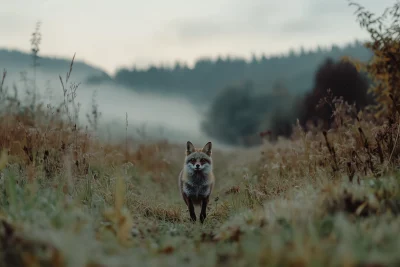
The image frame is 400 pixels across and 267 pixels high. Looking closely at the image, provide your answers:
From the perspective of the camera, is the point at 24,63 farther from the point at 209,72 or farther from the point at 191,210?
the point at 209,72

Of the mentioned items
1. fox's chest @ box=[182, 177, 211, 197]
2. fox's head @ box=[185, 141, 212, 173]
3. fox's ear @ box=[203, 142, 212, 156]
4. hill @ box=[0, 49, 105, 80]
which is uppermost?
hill @ box=[0, 49, 105, 80]

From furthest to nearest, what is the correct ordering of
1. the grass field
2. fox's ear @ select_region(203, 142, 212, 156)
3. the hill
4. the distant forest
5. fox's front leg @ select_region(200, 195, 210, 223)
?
the distant forest → the hill → fox's ear @ select_region(203, 142, 212, 156) → fox's front leg @ select_region(200, 195, 210, 223) → the grass field

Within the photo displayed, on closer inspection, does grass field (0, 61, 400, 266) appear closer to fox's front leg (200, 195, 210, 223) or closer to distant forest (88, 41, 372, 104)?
fox's front leg (200, 195, 210, 223)

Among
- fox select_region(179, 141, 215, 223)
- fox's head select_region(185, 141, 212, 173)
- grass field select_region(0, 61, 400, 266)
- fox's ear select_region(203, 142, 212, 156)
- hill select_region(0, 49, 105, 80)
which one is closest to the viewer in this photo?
grass field select_region(0, 61, 400, 266)

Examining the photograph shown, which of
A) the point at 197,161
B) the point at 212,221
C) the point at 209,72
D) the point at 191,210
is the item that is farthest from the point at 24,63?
the point at 209,72

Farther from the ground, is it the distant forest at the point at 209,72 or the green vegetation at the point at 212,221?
the distant forest at the point at 209,72

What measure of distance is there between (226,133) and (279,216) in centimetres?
5683

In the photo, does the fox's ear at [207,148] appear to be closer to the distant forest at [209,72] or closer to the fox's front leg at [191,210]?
the fox's front leg at [191,210]

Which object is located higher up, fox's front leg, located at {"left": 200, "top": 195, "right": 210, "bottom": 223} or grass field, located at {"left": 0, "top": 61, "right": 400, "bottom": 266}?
grass field, located at {"left": 0, "top": 61, "right": 400, "bottom": 266}

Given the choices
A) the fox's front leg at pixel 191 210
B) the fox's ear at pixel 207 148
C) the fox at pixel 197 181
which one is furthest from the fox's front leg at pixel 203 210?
the fox's ear at pixel 207 148

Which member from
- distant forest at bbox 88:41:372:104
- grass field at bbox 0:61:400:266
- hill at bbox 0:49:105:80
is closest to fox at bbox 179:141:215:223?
grass field at bbox 0:61:400:266

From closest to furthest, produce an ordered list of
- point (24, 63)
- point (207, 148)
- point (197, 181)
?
point (197, 181) → point (207, 148) → point (24, 63)

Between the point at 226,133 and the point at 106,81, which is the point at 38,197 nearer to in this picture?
the point at 106,81

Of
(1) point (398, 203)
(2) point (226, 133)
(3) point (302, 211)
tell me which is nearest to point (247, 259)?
(3) point (302, 211)
